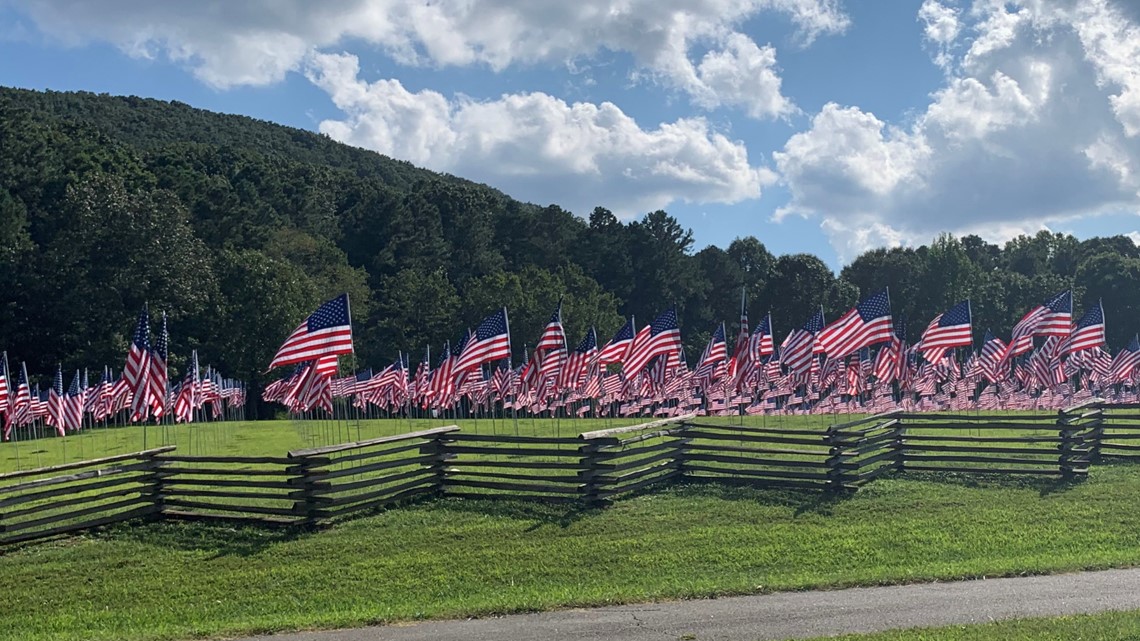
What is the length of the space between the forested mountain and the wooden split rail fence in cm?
3809

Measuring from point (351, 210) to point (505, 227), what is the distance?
14179mm

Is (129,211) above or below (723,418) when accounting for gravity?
above

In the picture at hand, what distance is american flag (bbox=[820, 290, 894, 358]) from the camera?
2619 cm

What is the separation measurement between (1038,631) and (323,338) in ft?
46.3

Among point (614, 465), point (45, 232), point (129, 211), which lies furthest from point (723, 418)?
point (45, 232)

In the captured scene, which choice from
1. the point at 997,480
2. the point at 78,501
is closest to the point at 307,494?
the point at 78,501

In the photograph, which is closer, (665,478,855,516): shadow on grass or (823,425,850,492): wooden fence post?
(665,478,855,516): shadow on grass

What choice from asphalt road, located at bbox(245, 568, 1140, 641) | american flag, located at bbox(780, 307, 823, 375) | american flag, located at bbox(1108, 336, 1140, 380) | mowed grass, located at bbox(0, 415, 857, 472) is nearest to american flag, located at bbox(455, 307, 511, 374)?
mowed grass, located at bbox(0, 415, 857, 472)

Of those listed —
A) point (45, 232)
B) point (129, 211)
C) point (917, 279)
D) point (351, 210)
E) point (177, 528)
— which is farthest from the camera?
point (351, 210)

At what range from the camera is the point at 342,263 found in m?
77.2

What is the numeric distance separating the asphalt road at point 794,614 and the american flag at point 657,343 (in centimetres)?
1791

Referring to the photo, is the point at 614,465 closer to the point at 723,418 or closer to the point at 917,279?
the point at 723,418

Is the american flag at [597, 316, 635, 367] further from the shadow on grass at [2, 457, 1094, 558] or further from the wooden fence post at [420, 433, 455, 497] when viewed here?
the wooden fence post at [420, 433, 455, 497]

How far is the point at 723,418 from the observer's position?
133 feet
